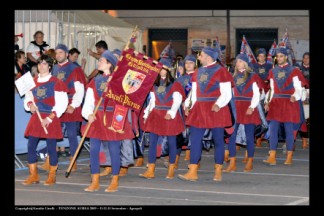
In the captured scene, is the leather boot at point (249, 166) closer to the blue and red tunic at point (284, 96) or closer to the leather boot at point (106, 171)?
the blue and red tunic at point (284, 96)

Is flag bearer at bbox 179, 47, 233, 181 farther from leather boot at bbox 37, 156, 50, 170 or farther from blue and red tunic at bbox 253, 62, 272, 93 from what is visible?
blue and red tunic at bbox 253, 62, 272, 93

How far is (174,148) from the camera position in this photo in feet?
47.1

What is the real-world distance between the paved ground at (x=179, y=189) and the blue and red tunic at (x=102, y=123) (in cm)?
74

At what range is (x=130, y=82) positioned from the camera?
41.1ft

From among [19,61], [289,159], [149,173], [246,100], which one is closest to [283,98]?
[246,100]

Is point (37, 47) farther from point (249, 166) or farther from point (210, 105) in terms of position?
point (210, 105)

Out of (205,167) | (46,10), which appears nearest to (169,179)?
(205,167)

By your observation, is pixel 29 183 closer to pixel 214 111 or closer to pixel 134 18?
pixel 214 111

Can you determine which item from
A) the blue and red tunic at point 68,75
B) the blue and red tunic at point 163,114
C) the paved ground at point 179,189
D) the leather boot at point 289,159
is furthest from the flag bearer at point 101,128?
the leather boot at point 289,159

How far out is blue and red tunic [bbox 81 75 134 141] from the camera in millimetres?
12305

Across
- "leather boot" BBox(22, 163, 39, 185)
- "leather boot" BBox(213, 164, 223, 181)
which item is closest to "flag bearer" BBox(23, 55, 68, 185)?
"leather boot" BBox(22, 163, 39, 185)

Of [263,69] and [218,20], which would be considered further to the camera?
[218,20]

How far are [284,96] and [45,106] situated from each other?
16.0ft

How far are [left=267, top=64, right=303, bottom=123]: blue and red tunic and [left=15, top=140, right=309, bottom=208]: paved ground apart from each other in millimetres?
872
